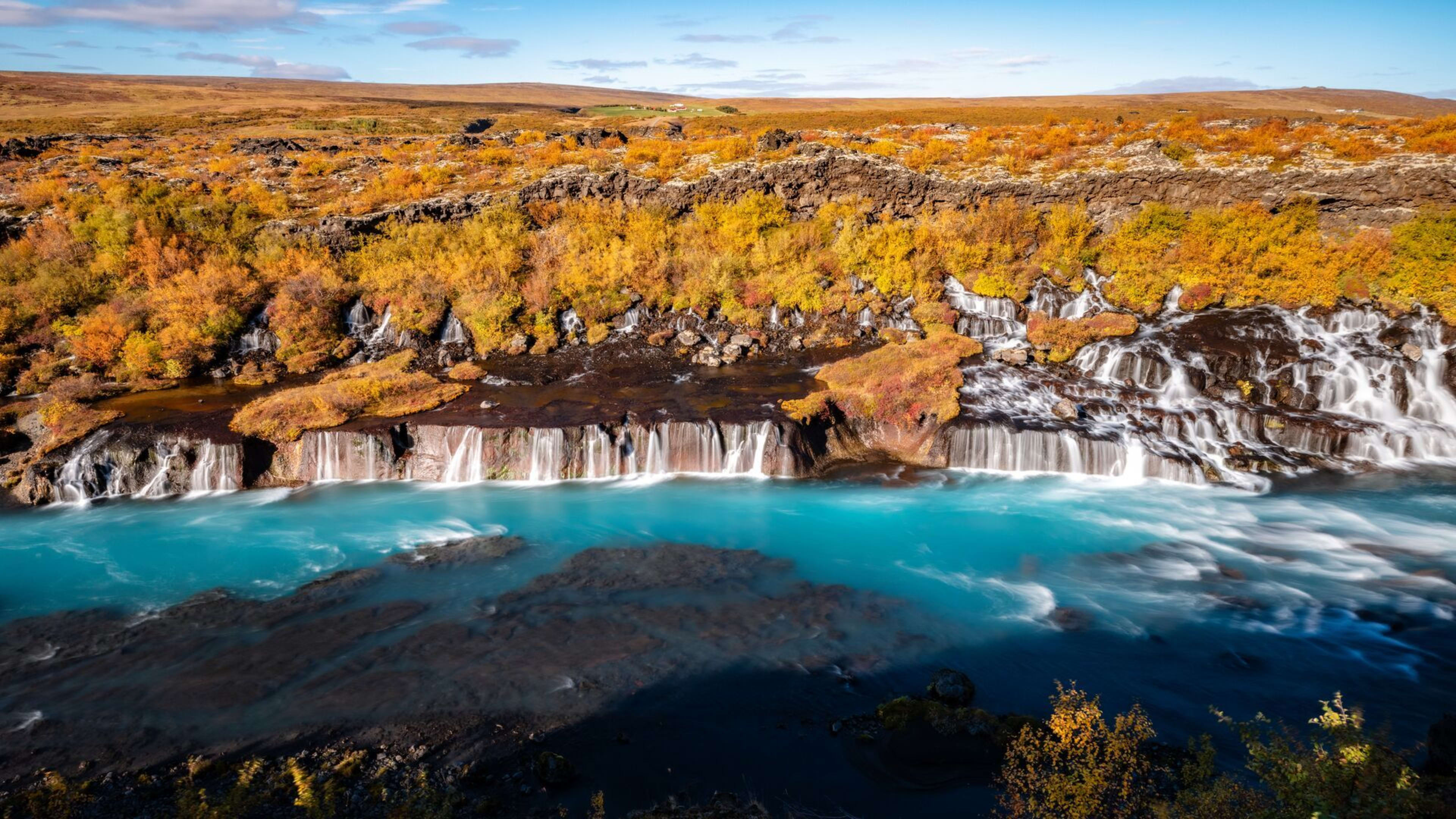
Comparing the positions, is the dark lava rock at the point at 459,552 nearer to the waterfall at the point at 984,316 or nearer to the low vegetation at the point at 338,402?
the low vegetation at the point at 338,402

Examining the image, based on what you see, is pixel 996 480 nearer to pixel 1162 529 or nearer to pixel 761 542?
pixel 1162 529

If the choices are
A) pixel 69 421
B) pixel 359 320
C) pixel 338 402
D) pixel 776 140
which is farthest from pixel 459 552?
pixel 776 140

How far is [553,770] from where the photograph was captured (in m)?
9.19

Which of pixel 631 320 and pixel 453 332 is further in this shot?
pixel 631 320

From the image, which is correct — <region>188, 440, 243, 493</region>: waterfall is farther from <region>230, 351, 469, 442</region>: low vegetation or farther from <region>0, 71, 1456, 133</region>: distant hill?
<region>0, 71, 1456, 133</region>: distant hill

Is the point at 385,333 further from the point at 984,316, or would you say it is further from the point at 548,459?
the point at 984,316

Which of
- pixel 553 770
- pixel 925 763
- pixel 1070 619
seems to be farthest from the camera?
pixel 1070 619

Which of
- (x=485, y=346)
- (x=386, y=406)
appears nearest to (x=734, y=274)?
(x=485, y=346)

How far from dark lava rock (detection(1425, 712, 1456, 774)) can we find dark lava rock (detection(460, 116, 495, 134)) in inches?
2476

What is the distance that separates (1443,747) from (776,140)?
120ft

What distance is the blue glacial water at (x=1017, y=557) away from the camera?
39.4 ft

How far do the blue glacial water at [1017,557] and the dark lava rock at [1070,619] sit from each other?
0.06 metres

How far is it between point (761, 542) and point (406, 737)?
366 inches

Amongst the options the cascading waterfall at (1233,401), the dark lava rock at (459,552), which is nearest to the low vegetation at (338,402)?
the dark lava rock at (459,552)
